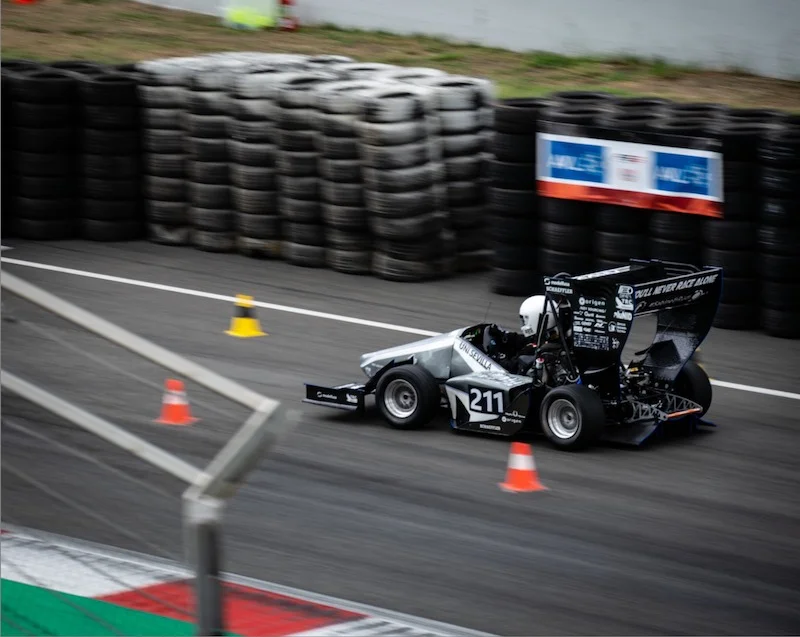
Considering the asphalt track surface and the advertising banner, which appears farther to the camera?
the advertising banner

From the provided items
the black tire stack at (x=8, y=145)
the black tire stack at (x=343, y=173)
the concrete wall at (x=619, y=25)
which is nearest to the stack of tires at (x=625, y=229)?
the black tire stack at (x=343, y=173)

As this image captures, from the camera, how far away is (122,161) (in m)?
15.0

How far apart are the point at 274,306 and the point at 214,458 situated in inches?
369

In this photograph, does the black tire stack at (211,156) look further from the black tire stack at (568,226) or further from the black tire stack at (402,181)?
the black tire stack at (568,226)

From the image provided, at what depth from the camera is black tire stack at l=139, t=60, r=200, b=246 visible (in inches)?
582

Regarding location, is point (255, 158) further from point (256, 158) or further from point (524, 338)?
point (524, 338)

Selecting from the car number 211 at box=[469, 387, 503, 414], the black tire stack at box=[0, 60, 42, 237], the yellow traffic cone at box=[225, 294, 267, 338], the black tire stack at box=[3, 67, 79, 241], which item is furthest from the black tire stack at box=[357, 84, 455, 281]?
the car number 211 at box=[469, 387, 503, 414]

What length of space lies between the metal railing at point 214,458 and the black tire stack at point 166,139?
1125cm

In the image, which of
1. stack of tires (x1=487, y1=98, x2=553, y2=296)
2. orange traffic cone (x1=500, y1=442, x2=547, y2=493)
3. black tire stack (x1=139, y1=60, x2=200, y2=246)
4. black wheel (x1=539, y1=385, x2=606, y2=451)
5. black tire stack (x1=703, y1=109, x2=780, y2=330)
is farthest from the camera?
black tire stack (x1=139, y1=60, x2=200, y2=246)

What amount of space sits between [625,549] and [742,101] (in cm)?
1236

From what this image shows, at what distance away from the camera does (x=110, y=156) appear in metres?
15.0

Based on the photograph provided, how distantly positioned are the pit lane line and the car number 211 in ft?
8.11

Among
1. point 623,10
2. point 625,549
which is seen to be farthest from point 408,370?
point 623,10

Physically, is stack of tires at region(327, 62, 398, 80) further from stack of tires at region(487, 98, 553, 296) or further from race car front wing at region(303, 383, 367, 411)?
race car front wing at region(303, 383, 367, 411)
